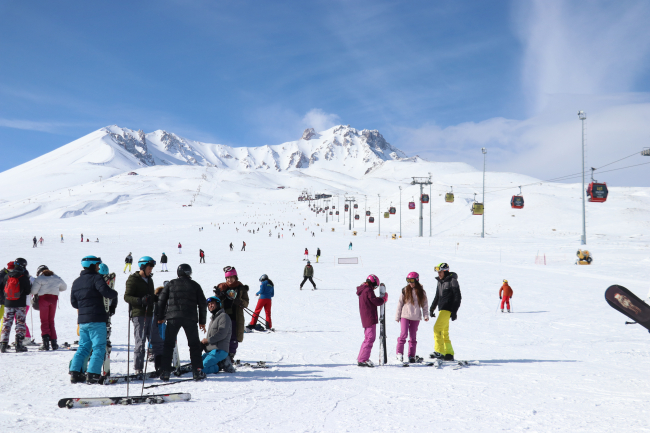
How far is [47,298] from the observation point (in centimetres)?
762

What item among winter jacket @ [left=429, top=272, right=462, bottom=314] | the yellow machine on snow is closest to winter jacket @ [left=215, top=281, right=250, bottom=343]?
winter jacket @ [left=429, top=272, right=462, bottom=314]

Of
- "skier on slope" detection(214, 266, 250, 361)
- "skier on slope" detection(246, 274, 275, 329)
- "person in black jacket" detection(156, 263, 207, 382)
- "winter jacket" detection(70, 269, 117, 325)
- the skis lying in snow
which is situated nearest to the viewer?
the skis lying in snow

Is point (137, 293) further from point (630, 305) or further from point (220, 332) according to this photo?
point (630, 305)

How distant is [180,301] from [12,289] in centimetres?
385

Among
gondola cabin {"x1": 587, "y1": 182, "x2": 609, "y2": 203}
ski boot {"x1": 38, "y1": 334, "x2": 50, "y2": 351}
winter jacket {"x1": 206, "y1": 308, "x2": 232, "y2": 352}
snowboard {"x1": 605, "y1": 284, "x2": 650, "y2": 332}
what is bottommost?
ski boot {"x1": 38, "y1": 334, "x2": 50, "y2": 351}

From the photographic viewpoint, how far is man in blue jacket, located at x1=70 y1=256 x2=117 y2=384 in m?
5.58

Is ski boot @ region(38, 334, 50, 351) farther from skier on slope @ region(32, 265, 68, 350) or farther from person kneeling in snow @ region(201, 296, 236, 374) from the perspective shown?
person kneeling in snow @ region(201, 296, 236, 374)

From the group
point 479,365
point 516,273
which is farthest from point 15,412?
point 516,273

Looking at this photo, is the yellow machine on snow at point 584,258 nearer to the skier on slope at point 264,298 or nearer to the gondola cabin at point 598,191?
the gondola cabin at point 598,191

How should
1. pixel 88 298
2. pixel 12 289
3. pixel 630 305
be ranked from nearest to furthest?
pixel 630 305, pixel 88 298, pixel 12 289

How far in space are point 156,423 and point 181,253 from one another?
35.7 m

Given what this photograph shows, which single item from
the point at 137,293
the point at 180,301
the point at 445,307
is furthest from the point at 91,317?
the point at 445,307

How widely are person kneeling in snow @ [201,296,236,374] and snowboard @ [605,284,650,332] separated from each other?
498cm

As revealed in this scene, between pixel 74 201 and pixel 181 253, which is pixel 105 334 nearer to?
pixel 181 253
